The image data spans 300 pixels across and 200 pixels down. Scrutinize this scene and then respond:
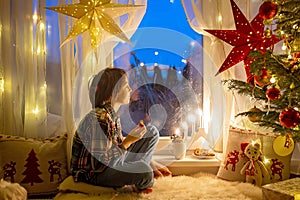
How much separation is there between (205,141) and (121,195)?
33.6 inches

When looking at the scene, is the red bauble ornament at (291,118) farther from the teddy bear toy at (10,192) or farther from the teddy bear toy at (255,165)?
the teddy bear toy at (10,192)

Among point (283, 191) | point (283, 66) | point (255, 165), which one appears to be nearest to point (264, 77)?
point (283, 66)

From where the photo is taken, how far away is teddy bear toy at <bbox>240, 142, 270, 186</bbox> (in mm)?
1978

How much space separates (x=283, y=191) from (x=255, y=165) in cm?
36

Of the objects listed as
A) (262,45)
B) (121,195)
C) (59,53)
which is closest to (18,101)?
(59,53)

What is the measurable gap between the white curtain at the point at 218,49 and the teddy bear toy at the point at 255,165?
1.04ft

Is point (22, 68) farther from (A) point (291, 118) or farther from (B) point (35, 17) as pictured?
(A) point (291, 118)

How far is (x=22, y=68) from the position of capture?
2.19 meters

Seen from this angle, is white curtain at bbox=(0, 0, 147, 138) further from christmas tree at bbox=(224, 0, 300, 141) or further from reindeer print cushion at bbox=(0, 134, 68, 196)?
christmas tree at bbox=(224, 0, 300, 141)

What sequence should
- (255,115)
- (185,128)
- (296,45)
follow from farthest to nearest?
(185,128) < (255,115) < (296,45)

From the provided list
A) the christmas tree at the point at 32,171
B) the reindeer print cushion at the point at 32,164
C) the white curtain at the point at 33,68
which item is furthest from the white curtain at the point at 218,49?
the christmas tree at the point at 32,171

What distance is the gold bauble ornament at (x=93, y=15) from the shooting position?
6.53ft

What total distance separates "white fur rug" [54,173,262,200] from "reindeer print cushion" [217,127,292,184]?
0.25 feet

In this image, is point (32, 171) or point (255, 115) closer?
point (255, 115)
